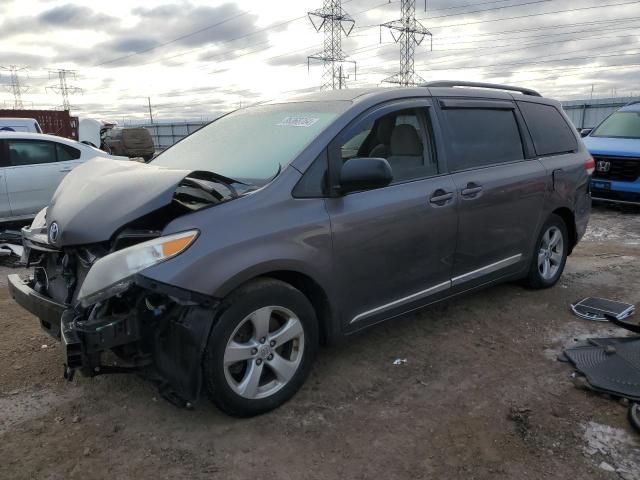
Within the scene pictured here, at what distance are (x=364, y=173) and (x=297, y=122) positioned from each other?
699 mm

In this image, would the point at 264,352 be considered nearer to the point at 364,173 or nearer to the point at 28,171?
the point at 364,173

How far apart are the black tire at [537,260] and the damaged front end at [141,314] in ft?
10.5

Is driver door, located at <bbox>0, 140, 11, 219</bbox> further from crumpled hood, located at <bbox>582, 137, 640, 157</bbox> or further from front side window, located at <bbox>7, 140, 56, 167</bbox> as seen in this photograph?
crumpled hood, located at <bbox>582, 137, 640, 157</bbox>

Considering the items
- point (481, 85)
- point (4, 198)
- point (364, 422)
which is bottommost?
point (364, 422)

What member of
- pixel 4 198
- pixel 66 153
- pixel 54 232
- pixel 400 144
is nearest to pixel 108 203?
pixel 54 232

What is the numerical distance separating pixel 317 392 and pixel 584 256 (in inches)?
190

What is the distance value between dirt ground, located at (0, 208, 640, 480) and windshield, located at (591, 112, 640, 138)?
8.02 m

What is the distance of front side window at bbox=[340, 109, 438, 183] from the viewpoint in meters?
3.68

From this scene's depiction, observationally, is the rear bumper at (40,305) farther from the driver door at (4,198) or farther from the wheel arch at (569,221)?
the driver door at (4,198)

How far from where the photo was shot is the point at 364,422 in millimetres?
3000

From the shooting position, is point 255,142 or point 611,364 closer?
point 611,364

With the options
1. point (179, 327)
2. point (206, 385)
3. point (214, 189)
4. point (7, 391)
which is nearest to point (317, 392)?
point (206, 385)

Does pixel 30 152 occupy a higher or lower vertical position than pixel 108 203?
higher

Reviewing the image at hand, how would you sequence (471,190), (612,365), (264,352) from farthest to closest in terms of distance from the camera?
(471,190) < (612,365) < (264,352)
